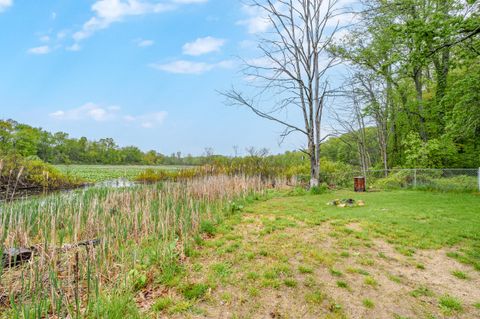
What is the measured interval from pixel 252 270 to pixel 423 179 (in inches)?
429

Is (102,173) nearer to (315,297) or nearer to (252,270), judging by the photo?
(252,270)

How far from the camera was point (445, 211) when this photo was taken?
663 centimetres

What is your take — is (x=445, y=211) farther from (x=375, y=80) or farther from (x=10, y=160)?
(x=10, y=160)

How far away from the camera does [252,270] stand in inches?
134

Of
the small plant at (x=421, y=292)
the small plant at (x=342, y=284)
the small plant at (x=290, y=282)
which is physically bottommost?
the small plant at (x=421, y=292)

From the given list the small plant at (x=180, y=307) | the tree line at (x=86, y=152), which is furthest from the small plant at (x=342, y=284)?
the tree line at (x=86, y=152)

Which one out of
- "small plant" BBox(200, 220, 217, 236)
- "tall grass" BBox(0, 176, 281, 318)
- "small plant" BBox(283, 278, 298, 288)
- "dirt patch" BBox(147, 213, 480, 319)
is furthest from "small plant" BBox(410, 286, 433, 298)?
"small plant" BBox(200, 220, 217, 236)

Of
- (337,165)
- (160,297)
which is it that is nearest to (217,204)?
(160,297)

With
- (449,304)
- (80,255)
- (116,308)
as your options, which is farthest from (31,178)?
(449,304)

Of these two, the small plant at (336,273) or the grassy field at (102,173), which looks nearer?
the small plant at (336,273)

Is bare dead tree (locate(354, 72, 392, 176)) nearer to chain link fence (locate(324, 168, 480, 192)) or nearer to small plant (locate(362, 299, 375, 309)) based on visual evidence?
chain link fence (locate(324, 168, 480, 192))

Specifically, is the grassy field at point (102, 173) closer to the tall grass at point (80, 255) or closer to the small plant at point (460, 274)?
the tall grass at point (80, 255)

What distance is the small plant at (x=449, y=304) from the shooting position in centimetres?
267

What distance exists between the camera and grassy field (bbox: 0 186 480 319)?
8.38 feet
